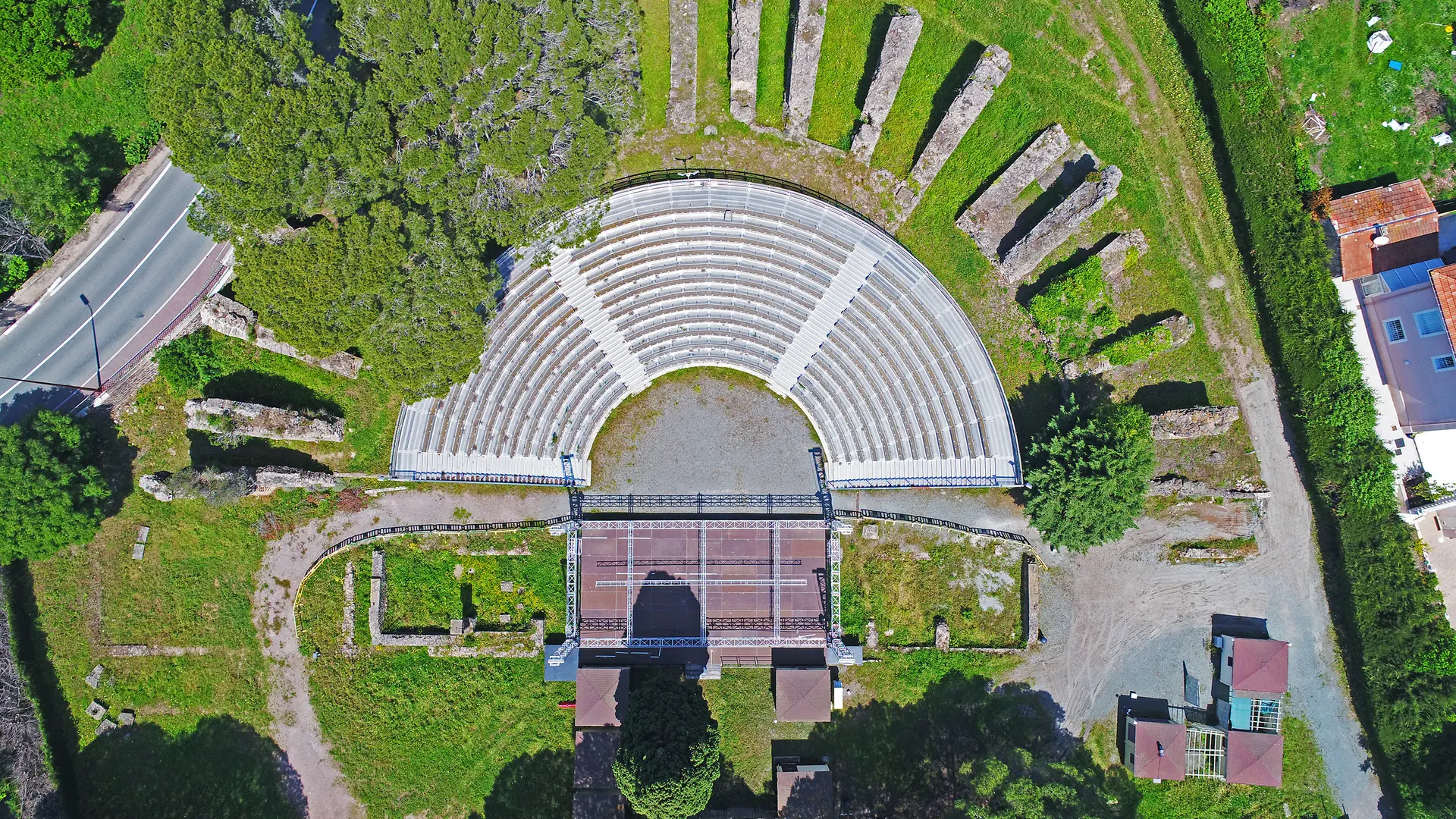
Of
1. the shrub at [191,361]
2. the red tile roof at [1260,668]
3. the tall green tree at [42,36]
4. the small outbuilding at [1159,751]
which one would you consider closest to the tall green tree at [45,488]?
the shrub at [191,361]

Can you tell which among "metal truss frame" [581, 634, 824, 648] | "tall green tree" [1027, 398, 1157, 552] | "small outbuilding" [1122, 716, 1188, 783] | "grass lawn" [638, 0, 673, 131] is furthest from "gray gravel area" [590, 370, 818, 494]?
"small outbuilding" [1122, 716, 1188, 783]

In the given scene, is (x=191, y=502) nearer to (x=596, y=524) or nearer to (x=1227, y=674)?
(x=596, y=524)

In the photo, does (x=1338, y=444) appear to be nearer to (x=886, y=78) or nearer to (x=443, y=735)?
(x=886, y=78)

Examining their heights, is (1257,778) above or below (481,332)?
below

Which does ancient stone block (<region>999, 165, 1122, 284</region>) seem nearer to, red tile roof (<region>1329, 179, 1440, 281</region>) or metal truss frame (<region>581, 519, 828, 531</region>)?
red tile roof (<region>1329, 179, 1440, 281</region>)

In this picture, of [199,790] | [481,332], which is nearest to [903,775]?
[481,332]

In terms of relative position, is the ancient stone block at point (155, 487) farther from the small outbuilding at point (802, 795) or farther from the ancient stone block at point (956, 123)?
the ancient stone block at point (956, 123)

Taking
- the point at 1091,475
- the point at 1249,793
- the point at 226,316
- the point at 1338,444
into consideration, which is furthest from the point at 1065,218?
the point at 226,316
